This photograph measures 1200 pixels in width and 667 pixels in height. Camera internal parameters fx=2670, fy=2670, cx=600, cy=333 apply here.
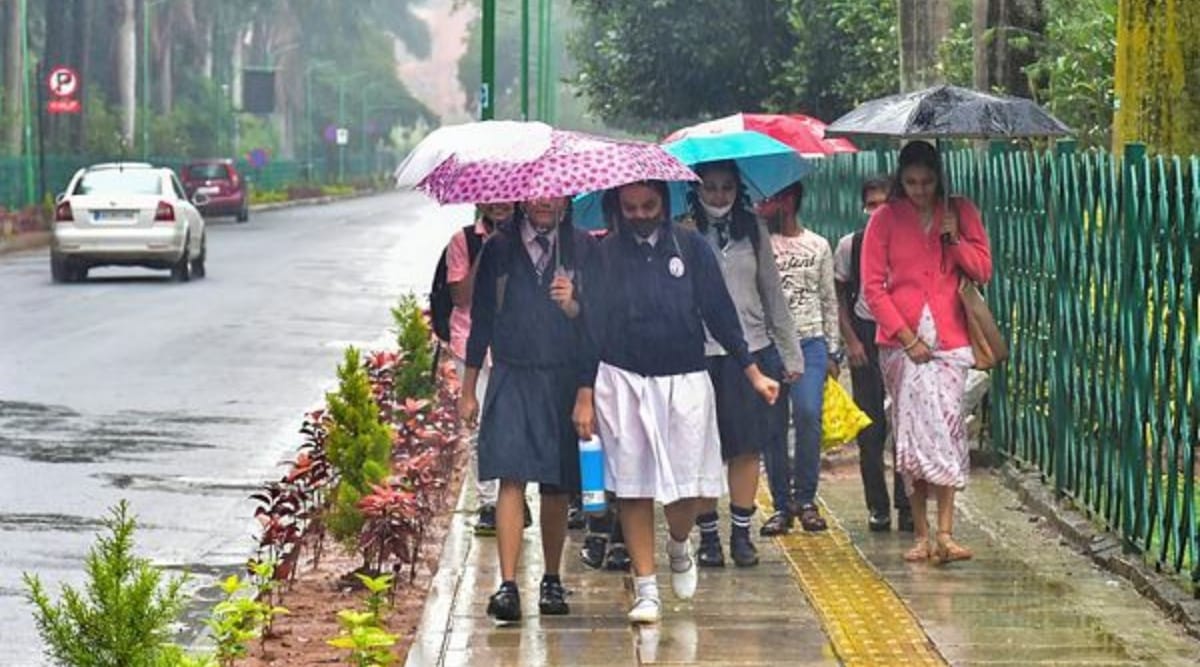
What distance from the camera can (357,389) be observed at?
11.3 m

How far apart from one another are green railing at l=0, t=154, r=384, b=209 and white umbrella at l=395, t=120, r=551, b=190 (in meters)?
44.9

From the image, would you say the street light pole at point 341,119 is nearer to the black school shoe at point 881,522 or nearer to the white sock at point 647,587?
the black school shoe at point 881,522

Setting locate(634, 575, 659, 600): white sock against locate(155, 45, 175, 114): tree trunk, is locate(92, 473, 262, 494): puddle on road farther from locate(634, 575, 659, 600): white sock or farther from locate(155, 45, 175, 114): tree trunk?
locate(155, 45, 175, 114): tree trunk

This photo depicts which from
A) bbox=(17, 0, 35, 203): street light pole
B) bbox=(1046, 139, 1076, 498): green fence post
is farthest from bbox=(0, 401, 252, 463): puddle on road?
bbox=(17, 0, 35, 203): street light pole

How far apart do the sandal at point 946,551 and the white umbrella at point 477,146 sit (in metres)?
2.47

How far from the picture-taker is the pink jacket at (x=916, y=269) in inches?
426

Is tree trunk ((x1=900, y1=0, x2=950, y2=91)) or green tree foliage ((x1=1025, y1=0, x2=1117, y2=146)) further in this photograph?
tree trunk ((x1=900, y1=0, x2=950, y2=91))

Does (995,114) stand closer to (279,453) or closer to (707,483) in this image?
(707,483)

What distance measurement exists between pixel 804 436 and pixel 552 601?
8.07 feet

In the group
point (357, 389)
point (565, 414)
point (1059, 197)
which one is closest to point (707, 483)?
point (565, 414)

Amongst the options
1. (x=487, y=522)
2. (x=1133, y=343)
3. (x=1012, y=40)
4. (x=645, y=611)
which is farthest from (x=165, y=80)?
(x=645, y=611)

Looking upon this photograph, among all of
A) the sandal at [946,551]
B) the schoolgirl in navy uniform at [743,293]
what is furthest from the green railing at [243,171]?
the sandal at [946,551]

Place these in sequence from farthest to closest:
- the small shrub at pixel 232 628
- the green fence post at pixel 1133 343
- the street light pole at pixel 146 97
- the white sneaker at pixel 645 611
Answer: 1. the street light pole at pixel 146 97
2. the green fence post at pixel 1133 343
3. the white sneaker at pixel 645 611
4. the small shrub at pixel 232 628

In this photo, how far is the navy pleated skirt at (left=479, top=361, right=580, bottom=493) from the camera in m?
9.48
